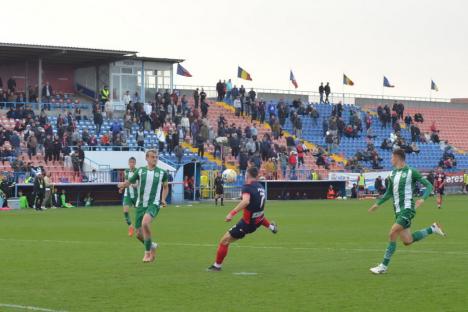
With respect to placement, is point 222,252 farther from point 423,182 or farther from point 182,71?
point 182,71

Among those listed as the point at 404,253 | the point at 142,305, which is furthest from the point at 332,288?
the point at 404,253

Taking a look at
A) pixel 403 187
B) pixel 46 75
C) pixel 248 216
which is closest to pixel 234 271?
pixel 248 216

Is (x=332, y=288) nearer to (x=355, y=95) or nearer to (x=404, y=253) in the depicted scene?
(x=404, y=253)

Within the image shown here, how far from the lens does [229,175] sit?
172 ft

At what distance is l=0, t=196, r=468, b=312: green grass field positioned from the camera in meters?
12.7

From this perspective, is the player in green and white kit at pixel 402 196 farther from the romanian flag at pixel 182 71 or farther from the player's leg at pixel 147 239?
the romanian flag at pixel 182 71

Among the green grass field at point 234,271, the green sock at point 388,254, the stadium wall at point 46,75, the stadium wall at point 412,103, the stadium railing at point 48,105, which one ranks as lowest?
the green grass field at point 234,271

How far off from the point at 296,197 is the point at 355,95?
2151cm

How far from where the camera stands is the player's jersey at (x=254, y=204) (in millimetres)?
16609

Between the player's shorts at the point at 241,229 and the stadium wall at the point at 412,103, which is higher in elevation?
the stadium wall at the point at 412,103

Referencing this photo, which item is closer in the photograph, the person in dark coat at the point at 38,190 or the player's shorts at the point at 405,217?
the player's shorts at the point at 405,217

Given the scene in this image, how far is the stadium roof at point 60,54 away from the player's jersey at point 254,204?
41.5m

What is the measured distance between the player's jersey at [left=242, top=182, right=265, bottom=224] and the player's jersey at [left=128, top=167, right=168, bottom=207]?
2.82 meters

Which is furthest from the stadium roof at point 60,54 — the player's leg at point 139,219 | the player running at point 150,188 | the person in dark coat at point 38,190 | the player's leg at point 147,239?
the player's leg at point 147,239
